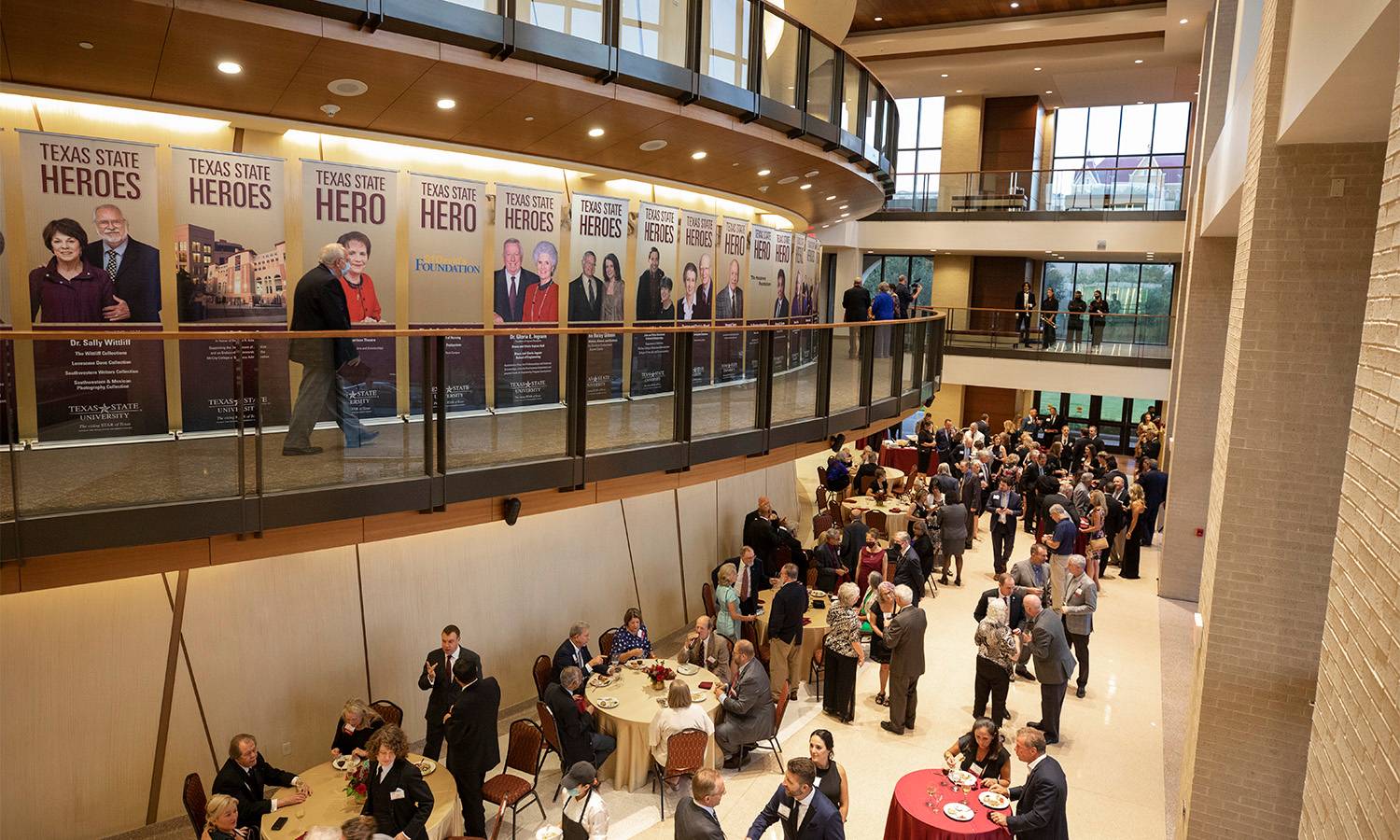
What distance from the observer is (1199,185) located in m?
16.5

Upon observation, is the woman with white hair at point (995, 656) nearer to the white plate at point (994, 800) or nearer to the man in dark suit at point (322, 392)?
the white plate at point (994, 800)

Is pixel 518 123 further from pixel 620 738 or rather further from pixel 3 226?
pixel 620 738

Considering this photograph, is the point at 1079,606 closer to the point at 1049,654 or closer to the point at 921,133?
the point at 1049,654

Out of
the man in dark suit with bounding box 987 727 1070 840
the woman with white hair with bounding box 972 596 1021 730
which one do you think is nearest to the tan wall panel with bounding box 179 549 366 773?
the man in dark suit with bounding box 987 727 1070 840

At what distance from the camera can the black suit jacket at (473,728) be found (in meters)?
7.62

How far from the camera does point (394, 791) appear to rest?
6758 millimetres

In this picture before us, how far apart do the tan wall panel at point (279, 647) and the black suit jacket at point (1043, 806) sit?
6.70 metres

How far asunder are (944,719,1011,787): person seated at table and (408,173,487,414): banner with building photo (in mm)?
7396

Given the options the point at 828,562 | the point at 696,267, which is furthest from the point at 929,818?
the point at 696,267

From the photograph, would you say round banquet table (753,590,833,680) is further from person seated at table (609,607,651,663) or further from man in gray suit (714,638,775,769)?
man in gray suit (714,638,775,769)

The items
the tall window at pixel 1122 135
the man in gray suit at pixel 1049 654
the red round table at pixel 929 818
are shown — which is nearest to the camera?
the red round table at pixel 929 818

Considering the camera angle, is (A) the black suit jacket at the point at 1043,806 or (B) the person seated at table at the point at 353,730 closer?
(A) the black suit jacket at the point at 1043,806

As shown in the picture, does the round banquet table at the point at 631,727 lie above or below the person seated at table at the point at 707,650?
below

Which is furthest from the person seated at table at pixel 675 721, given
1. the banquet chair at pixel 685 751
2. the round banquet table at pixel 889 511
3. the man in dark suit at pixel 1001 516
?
the man in dark suit at pixel 1001 516
